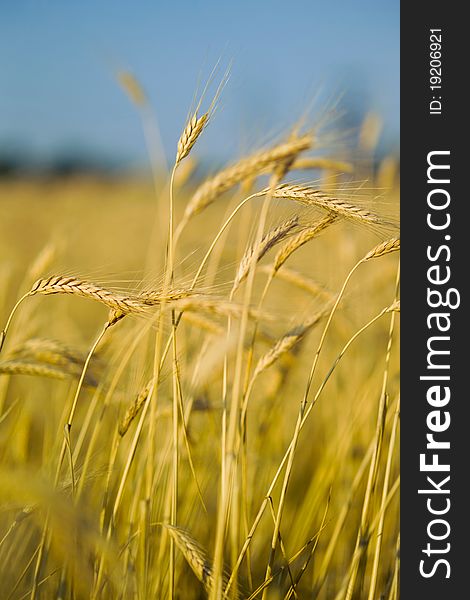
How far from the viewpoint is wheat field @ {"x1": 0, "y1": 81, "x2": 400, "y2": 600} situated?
2.83 ft

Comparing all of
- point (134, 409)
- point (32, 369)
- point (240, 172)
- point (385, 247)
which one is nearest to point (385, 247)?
point (385, 247)

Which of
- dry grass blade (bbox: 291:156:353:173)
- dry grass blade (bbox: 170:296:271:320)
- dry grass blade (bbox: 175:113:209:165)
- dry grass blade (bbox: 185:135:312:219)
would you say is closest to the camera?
dry grass blade (bbox: 170:296:271:320)

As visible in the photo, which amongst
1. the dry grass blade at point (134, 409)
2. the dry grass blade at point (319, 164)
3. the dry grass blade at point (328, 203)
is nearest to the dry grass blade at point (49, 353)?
the dry grass blade at point (134, 409)

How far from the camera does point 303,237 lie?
96 cm

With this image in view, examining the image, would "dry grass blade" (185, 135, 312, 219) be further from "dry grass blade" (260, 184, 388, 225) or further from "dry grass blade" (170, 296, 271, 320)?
"dry grass blade" (170, 296, 271, 320)

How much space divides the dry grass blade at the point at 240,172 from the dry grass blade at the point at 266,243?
133 millimetres

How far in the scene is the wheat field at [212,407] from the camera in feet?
2.83

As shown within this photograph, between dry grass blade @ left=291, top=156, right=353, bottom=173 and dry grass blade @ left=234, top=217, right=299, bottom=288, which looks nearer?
dry grass blade @ left=234, top=217, right=299, bottom=288

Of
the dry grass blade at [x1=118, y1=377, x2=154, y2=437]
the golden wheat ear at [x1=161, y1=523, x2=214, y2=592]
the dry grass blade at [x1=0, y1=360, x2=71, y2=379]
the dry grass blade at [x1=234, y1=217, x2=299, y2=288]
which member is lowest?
the golden wheat ear at [x1=161, y1=523, x2=214, y2=592]

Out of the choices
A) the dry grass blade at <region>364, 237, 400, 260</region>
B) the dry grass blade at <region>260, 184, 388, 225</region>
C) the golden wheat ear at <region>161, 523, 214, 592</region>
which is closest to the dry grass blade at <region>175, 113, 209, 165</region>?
the dry grass blade at <region>260, 184, 388, 225</region>

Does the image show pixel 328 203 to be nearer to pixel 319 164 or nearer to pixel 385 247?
pixel 385 247

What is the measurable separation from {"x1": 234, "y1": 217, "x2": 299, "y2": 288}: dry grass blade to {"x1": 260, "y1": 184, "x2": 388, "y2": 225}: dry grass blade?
0.13 feet

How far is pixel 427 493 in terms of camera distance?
118 centimetres

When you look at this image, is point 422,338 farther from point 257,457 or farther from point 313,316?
point 257,457
